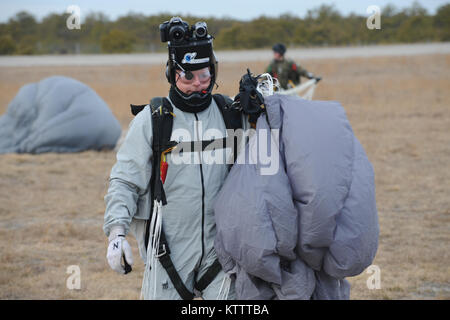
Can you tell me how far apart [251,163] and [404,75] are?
20.3 metres

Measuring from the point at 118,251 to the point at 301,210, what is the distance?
74 cm

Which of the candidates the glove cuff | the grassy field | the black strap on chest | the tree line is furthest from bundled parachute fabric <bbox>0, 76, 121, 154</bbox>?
the tree line

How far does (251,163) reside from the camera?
230cm

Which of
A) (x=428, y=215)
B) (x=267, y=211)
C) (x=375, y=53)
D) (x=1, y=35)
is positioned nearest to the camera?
(x=267, y=211)

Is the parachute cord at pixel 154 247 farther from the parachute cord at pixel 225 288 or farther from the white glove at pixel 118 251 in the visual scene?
the parachute cord at pixel 225 288

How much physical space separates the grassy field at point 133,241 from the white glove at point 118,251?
2325 millimetres

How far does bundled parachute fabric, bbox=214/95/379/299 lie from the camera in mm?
2139

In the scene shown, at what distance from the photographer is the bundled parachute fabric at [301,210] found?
214cm

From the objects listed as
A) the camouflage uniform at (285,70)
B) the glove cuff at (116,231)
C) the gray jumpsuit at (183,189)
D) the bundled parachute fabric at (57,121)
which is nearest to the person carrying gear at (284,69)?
the camouflage uniform at (285,70)

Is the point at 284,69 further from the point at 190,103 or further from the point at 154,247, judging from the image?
the point at 154,247

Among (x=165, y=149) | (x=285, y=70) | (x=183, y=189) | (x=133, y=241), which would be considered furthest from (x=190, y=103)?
(x=285, y=70)

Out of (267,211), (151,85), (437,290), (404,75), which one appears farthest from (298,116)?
(404,75)

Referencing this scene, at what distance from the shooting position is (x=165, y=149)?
2.46m
